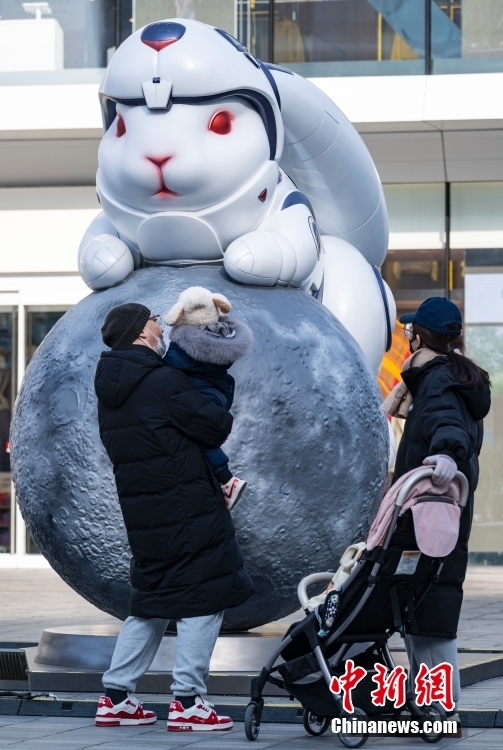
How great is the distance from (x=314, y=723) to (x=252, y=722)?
309mm

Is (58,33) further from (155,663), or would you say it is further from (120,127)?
(155,663)

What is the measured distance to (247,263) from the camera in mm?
6223

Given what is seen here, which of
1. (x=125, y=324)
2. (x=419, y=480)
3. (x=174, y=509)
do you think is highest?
(x=125, y=324)

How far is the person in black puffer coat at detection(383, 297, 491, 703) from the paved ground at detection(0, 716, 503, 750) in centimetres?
35

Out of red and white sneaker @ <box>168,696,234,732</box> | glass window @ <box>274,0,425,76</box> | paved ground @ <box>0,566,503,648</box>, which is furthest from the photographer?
glass window @ <box>274,0,425,76</box>

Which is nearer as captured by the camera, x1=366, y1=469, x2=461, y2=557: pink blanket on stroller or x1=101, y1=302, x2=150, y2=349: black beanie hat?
x1=366, y1=469, x2=461, y2=557: pink blanket on stroller

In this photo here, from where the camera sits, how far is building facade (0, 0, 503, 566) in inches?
524

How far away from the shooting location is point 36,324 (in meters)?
15.0

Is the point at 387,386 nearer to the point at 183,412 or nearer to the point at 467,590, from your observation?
the point at 467,590

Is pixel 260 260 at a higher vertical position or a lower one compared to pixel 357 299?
higher

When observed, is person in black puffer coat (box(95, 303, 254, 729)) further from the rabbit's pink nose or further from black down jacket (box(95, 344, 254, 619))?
the rabbit's pink nose

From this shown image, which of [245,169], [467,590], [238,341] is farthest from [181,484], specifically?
[467,590]

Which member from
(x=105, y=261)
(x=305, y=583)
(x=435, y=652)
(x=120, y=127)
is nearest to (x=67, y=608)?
(x=105, y=261)

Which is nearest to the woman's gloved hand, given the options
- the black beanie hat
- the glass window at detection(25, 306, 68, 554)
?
the black beanie hat
